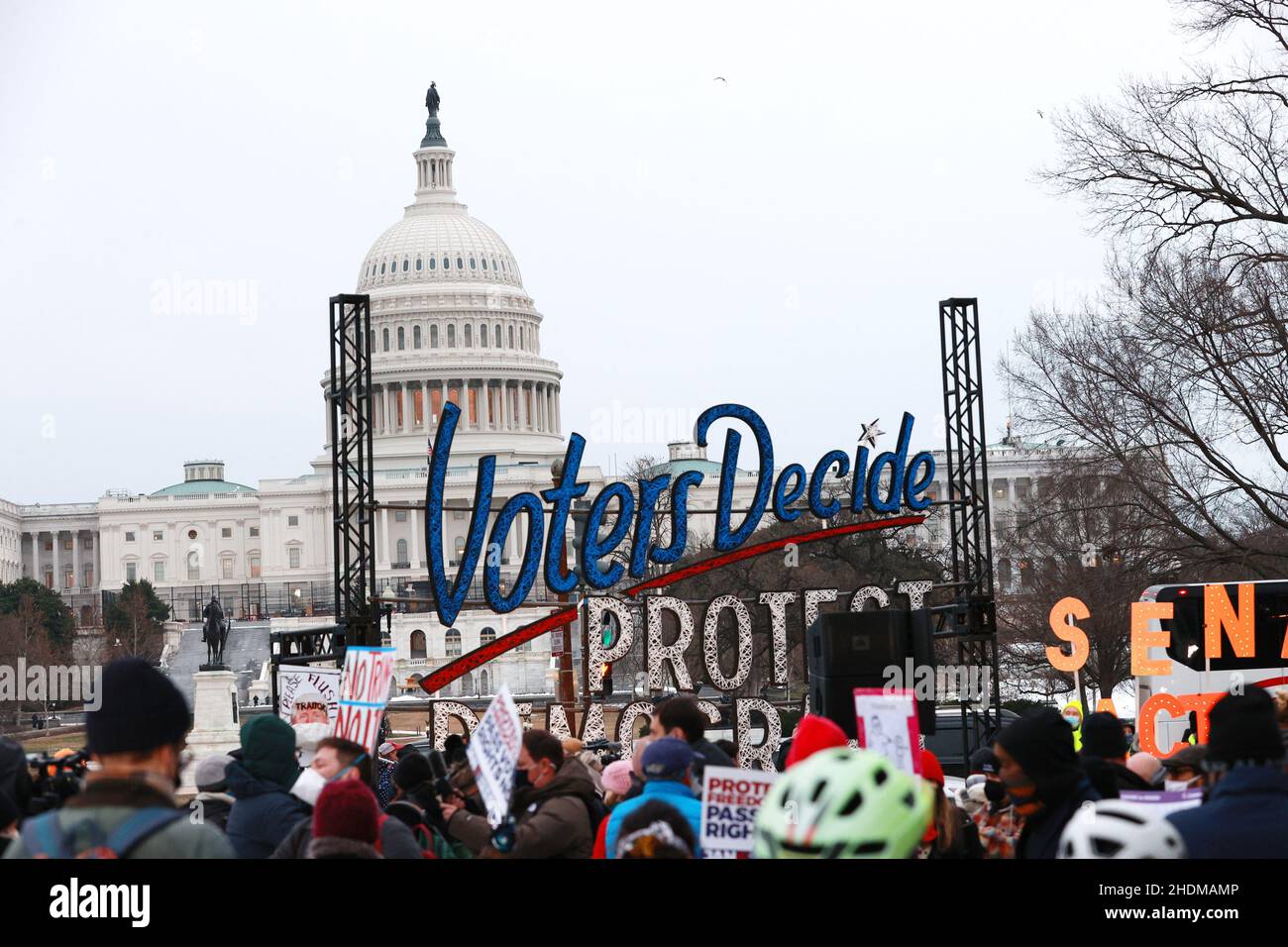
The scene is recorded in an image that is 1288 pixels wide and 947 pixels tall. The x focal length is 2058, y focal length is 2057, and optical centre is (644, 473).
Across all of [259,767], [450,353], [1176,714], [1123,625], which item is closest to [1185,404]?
[1176,714]

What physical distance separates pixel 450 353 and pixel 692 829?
445 ft

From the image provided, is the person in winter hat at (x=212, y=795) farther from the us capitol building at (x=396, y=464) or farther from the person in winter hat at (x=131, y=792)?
the us capitol building at (x=396, y=464)

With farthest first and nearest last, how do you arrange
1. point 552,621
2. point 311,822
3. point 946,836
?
1. point 552,621
2. point 946,836
3. point 311,822

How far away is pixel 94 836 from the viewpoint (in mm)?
4867

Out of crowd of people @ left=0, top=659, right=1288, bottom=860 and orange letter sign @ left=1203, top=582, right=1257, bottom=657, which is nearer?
crowd of people @ left=0, top=659, right=1288, bottom=860

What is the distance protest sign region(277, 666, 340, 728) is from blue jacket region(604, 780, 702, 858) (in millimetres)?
9764

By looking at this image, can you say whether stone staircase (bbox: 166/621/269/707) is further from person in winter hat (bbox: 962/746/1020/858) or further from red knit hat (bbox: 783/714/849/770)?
red knit hat (bbox: 783/714/849/770)

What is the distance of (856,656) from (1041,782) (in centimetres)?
975

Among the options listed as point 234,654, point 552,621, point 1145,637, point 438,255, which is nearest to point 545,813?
point 1145,637

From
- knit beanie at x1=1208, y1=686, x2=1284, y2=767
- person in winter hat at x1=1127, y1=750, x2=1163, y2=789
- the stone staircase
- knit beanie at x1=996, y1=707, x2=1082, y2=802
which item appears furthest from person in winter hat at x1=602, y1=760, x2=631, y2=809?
the stone staircase

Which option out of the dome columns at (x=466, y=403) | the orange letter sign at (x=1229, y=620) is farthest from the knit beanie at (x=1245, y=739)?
the dome columns at (x=466, y=403)

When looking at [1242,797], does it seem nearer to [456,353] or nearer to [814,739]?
[814,739]

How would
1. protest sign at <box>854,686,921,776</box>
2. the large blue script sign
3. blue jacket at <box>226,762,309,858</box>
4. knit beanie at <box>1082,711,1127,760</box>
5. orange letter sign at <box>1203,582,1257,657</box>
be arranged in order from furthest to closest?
the large blue script sign
orange letter sign at <box>1203,582,1257,657</box>
knit beanie at <box>1082,711,1127,760</box>
protest sign at <box>854,686,921,776</box>
blue jacket at <box>226,762,309,858</box>

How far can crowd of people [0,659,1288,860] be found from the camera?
476cm
